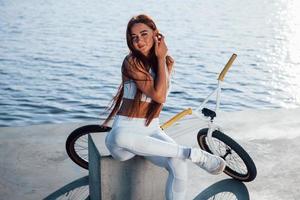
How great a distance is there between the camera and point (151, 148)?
4.07 meters

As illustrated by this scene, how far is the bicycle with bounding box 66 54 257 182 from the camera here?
4992 millimetres

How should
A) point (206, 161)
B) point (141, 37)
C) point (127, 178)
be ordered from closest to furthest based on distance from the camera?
point (141, 37), point (206, 161), point (127, 178)

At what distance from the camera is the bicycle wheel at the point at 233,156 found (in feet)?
16.4

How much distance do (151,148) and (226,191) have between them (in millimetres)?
1358

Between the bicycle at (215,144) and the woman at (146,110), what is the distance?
0.78 meters

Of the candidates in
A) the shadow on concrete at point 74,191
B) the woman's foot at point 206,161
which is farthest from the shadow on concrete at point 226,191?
the shadow on concrete at point 74,191

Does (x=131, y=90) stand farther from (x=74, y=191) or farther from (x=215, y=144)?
(x=215, y=144)

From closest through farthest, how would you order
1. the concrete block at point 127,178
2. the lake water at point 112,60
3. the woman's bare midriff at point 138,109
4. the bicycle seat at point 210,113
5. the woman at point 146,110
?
1. the woman at point 146,110
2. the woman's bare midriff at point 138,109
3. the concrete block at point 127,178
4. the bicycle seat at point 210,113
5. the lake water at point 112,60

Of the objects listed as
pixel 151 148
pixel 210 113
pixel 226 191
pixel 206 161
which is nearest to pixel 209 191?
pixel 226 191

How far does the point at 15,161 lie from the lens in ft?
18.6

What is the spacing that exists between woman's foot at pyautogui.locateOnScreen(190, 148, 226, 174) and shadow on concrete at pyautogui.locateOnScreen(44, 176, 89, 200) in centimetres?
124

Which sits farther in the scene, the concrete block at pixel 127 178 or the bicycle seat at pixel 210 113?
the bicycle seat at pixel 210 113

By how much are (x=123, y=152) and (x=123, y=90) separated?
0.50m

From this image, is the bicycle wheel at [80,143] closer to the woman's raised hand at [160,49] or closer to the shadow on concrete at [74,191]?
the shadow on concrete at [74,191]
